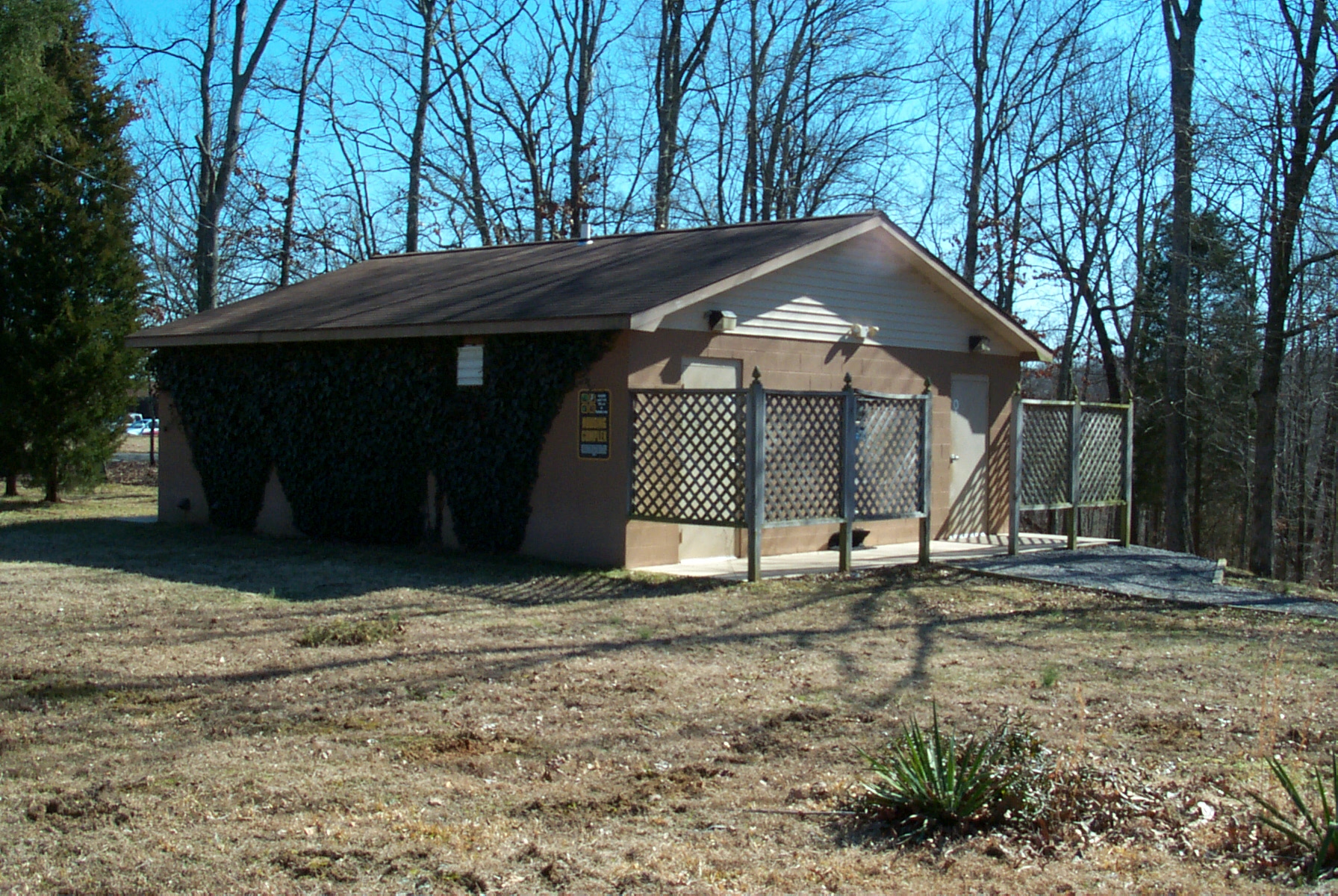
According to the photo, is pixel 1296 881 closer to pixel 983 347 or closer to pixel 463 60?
pixel 983 347

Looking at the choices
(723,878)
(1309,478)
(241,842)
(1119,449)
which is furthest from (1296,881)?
(1309,478)

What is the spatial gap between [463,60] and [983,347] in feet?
63.0

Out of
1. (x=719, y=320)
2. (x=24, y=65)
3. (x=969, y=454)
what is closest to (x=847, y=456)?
(x=719, y=320)

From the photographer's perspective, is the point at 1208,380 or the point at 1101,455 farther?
the point at 1208,380

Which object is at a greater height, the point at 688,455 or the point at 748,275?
the point at 748,275

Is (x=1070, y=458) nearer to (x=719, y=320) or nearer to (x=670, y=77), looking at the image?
(x=719, y=320)

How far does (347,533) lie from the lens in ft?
44.4

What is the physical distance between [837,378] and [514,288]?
3678mm

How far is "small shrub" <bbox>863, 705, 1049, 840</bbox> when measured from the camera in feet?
14.4

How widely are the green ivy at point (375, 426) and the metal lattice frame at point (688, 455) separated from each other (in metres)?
0.88

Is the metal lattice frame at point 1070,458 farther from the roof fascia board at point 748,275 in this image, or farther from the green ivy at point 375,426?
the green ivy at point 375,426

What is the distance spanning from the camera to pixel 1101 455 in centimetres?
1369

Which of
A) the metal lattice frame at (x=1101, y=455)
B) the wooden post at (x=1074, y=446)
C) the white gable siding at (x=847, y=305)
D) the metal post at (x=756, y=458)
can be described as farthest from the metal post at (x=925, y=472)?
the metal lattice frame at (x=1101, y=455)

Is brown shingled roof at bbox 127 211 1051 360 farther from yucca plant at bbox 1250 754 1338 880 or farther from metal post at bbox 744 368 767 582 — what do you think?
yucca plant at bbox 1250 754 1338 880
